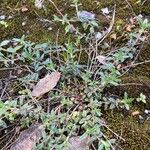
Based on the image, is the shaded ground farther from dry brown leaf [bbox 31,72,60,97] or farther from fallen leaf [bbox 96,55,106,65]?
dry brown leaf [bbox 31,72,60,97]

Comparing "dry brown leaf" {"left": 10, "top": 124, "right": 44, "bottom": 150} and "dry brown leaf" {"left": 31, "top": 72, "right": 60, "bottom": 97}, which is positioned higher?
"dry brown leaf" {"left": 31, "top": 72, "right": 60, "bottom": 97}

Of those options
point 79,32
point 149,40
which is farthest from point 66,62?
point 149,40

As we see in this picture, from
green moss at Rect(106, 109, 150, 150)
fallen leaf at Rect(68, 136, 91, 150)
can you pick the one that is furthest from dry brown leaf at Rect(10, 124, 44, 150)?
green moss at Rect(106, 109, 150, 150)

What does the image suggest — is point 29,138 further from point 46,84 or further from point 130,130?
point 130,130

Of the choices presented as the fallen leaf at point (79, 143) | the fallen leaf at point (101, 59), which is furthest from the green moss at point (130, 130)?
the fallen leaf at point (101, 59)

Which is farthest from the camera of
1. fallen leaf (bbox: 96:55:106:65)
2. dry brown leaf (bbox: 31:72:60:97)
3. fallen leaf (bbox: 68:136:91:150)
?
fallen leaf (bbox: 96:55:106:65)

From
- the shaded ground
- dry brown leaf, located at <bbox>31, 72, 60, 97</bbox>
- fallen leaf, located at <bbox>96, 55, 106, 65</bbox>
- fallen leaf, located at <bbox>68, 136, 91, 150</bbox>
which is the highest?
the shaded ground

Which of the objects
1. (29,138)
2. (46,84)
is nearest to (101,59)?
(46,84)
